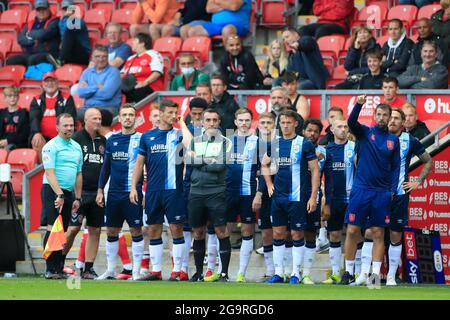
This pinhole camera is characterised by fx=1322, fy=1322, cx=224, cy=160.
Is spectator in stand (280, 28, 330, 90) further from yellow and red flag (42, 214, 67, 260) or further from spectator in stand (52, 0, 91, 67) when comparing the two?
yellow and red flag (42, 214, 67, 260)

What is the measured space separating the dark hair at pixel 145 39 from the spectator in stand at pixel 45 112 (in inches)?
56.9

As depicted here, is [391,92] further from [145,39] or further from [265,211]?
[145,39]

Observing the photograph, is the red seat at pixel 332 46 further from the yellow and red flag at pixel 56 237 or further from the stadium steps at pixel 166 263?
the yellow and red flag at pixel 56 237

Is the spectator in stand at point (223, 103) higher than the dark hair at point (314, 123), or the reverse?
the spectator in stand at point (223, 103)

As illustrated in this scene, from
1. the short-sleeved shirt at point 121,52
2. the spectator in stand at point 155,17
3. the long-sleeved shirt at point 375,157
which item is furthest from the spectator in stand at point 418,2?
the long-sleeved shirt at point 375,157

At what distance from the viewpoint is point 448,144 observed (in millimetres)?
17109

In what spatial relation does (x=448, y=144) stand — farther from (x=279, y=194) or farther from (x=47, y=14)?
(x=47, y=14)

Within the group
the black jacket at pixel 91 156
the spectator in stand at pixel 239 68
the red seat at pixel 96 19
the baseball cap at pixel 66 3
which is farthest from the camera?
the red seat at pixel 96 19

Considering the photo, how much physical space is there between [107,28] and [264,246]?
6380mm

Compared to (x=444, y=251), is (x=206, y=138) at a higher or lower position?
higher

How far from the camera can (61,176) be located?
16.5 meters

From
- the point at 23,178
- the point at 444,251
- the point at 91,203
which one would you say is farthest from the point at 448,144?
the point at 23,178

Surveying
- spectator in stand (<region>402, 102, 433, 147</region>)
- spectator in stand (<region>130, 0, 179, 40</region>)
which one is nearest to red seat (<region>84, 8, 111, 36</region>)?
spectator in stand (<region>130, 0, 179, 40</region>)

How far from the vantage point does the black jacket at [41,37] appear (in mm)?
22734
